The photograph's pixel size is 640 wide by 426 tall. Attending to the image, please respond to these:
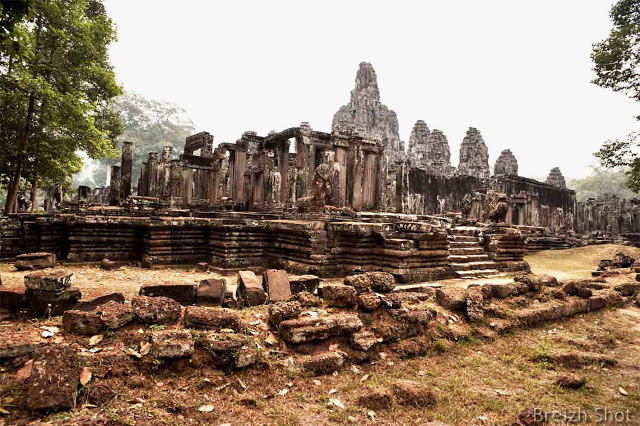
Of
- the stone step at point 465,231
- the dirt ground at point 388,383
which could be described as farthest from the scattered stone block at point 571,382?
the stone step at point 465,231

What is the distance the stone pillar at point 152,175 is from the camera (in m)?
19.9

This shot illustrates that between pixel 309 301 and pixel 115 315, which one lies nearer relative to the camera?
pixel 115 315

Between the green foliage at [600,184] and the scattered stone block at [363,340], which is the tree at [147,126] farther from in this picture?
the green foliage at [600,184]

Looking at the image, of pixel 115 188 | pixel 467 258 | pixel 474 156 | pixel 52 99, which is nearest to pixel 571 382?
pixel 467 258

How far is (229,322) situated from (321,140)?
14339mm

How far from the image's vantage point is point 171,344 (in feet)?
11.1

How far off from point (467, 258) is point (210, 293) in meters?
8.51

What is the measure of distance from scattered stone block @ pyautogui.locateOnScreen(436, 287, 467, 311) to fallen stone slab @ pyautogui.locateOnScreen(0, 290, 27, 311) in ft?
17.3

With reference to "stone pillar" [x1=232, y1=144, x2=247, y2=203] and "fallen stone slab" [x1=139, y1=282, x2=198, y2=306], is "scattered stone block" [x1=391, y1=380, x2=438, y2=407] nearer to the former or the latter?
"fallen stone slab" [x1=139, y1=282, x2=198, y2=306]

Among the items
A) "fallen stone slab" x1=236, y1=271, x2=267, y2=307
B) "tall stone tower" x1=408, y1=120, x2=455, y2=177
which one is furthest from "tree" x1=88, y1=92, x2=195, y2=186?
"fallen stone slab" x1=236, y1=271, x2=267, y2=307

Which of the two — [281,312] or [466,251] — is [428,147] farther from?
[281,312]

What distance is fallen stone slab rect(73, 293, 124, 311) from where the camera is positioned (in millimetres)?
4152

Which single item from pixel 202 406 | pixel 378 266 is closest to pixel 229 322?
pixel 202 406

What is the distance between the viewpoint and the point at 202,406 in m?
3.06
